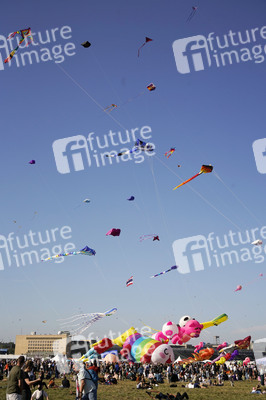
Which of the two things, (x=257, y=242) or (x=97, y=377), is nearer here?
(x=97, y=377)

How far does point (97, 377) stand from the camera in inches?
314

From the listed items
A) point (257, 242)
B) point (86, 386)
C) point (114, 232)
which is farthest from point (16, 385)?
point (257, 242)

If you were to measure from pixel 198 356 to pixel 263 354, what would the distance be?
508 inches

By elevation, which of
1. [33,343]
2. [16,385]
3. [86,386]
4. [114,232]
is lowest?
[33,343]

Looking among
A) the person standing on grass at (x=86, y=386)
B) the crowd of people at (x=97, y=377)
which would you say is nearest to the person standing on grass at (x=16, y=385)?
the crowd of people at (x=97, y=377)

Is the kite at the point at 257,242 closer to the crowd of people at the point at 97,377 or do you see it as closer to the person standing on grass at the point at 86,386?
the crowd of people at the point at 97,377

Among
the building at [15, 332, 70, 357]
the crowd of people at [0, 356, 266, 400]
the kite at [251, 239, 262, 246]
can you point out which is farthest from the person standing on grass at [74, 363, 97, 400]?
the building at [15, 332, 70, 357]

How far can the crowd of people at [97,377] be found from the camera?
6.48 metres

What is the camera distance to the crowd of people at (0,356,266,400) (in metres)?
6.48

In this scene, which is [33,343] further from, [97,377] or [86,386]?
[86,386]

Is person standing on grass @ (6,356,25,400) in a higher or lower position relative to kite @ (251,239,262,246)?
lower

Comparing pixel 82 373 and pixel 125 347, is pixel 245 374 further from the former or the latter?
pixel 82 373

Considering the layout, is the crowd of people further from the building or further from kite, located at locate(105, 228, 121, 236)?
the building

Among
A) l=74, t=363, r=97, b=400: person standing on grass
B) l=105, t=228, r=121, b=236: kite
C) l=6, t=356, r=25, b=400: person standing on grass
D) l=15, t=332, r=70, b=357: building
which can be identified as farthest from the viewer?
l=15, t=332, r=70, b=357: building
